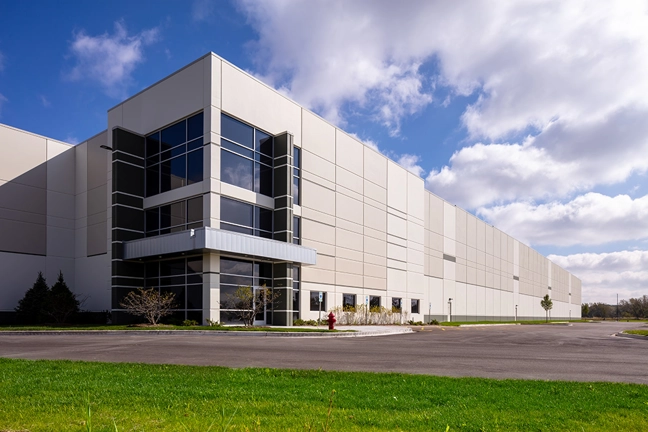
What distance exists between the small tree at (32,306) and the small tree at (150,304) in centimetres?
628

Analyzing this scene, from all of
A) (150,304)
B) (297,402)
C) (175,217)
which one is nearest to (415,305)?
(175,217)

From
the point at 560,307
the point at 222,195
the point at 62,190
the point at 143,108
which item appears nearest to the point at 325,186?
the point at 222,195

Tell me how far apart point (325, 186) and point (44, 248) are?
20.2 meters

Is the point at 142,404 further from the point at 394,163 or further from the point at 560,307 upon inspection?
the point at 560,307

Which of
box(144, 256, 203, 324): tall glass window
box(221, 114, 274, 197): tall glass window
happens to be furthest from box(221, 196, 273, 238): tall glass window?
box(144, 256, 203, 324): tall glass window

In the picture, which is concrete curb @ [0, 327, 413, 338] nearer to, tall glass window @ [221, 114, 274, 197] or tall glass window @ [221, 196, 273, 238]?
tall glass window @ [221, 196, 273, 238]

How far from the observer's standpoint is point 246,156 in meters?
31.5

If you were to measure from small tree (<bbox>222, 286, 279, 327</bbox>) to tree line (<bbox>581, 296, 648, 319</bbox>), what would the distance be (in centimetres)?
13728

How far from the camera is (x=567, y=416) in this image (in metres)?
6.40

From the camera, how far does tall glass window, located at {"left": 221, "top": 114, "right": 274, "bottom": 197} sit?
30.2 meters

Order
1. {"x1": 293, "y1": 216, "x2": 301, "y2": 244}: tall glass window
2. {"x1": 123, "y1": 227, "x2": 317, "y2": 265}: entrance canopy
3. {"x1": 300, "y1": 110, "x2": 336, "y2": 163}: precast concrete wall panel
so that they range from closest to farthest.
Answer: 1. {"x1": 123, "y1": 227, "x2": 317, "y2": 265}: entrance canopy
2. {"x1": 293, "y1": 216, "x2": 301, "y2": 244}: tall glass window
3. {"x1": 300, "y1": 110, "x2": 336, "y2": 163}: precast concrete wall panel

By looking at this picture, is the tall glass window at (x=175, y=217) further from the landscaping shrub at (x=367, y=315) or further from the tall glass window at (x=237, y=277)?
the landscaping shrub at (x=367, y=315)

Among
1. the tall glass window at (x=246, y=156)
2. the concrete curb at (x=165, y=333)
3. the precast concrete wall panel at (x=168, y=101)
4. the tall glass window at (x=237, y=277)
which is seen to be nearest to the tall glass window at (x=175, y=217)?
the tall glass window at (x=246, y=156)

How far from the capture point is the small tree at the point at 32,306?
3241 centimetres
